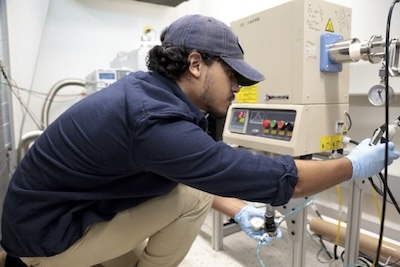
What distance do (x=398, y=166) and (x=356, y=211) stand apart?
38 cm

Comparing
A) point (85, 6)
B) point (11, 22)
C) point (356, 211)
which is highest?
point (85, 6)

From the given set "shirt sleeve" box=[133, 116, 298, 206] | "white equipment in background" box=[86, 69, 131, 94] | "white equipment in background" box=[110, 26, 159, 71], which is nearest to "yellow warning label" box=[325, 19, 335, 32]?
"shirt sleeve" box=[133, 116, 298, 206]

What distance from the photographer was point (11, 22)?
6.37 feet

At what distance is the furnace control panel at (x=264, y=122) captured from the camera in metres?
1.06

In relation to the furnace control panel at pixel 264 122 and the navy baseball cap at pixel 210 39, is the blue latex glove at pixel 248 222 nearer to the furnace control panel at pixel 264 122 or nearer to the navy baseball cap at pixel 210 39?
the furnace control panel at pixel 264 122

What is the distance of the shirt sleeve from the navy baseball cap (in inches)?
8.4

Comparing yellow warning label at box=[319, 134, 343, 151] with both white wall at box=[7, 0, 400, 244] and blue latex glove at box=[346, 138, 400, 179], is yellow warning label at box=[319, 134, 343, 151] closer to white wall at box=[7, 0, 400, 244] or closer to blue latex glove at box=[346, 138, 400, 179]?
blue latex glove at box=[346, 138, 400, 179]

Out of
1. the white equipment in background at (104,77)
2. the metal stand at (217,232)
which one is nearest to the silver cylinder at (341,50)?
the metal stand at (217,232)

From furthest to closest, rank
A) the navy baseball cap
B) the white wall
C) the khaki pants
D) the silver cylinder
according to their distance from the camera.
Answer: the white wall → the silver cylinder → the khaki pants → the navy baseball cap

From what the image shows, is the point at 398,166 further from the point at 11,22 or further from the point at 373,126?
the point at 11,22

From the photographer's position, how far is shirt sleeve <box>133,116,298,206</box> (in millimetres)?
625

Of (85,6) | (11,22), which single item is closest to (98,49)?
(85,6)

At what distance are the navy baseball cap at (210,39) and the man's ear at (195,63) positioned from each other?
0.7 inches

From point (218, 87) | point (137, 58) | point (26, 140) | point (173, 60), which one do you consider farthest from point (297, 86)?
point (26, 140)
